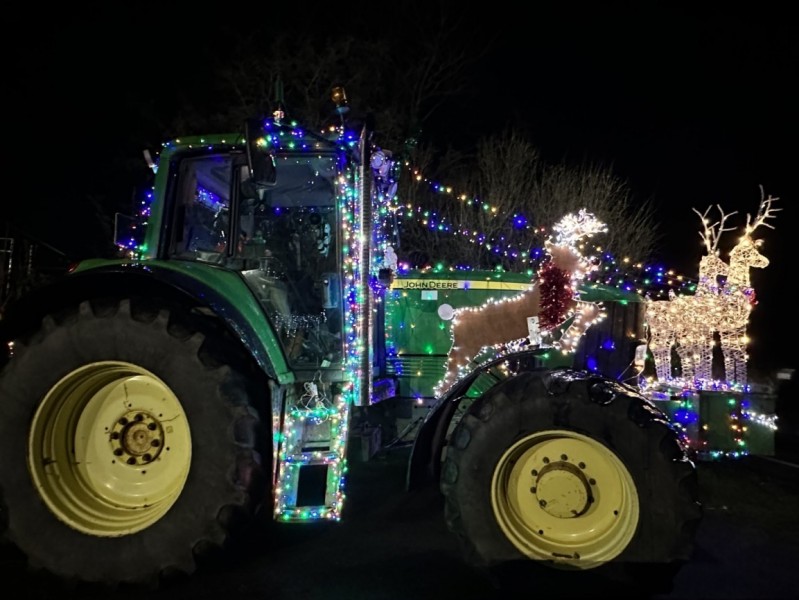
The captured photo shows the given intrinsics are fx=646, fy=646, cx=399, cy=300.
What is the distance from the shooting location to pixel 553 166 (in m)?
17.6

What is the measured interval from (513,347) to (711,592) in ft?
6.55

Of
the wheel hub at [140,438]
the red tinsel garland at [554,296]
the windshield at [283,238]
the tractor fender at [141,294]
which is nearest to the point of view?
the tractor fender at [141,294]

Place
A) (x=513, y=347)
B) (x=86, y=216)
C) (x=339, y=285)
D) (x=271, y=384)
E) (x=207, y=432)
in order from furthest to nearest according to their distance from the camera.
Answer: (x=86, y=216) → (x=513, y=347) → (x=339, y=285) → (x=271, y=384) → (x=207, y=432)

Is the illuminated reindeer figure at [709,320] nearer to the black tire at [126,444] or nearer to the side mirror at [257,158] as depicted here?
the side mirror at [257,158]

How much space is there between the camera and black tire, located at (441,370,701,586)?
3633mm

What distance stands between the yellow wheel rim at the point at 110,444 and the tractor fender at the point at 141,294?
504 mm

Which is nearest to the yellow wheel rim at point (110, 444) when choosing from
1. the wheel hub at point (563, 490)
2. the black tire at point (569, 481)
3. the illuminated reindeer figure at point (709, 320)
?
the black tire at point (569, 481)

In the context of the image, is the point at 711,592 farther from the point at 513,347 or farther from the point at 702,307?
the point at 702,307

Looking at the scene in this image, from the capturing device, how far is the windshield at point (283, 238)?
452 centimetres

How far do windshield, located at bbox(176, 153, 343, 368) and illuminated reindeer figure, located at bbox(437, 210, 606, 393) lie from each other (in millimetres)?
1018

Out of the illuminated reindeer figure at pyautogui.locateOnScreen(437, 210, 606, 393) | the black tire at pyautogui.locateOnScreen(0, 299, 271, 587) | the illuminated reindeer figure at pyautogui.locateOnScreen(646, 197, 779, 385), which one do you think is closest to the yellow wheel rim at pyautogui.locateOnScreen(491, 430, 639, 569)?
the illuminated reindeer figure at pyautogui.locateOnScreen(437, 210, 606, 393)

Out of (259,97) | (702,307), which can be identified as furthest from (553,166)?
(702,307)

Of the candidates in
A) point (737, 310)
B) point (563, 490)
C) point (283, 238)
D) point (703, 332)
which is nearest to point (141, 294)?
point (283, 238)

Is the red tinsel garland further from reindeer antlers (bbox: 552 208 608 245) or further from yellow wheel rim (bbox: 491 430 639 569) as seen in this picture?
yellow wheel rim (bbox: 491 430 639 569)
